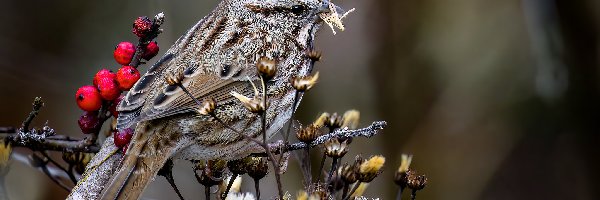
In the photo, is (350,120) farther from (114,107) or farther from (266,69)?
(114,107)

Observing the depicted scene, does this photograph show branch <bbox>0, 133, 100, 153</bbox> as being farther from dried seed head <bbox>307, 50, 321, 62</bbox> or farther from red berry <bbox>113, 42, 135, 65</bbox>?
dried seed head <bbox>307, 50, 321, 62</bbox>

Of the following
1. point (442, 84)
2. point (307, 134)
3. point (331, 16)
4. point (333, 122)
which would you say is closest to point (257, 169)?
point (307, 134)

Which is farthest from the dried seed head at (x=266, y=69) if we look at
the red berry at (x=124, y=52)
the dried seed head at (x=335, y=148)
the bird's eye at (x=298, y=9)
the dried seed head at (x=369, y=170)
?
the bird's eye at (x=298, y=9)

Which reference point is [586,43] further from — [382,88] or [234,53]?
[234,53]

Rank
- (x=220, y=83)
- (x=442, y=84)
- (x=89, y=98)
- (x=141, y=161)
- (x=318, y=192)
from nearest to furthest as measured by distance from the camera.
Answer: (x=318, y=192) → (x=89, y=98) → (x=141, y=161) → (x=220, y=83) → (x=442, y=84)

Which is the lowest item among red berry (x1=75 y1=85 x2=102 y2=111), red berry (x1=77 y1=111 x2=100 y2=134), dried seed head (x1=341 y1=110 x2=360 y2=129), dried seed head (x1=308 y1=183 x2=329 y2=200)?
dried seed head (x1=308 y1=183 x2=329 y2=200)

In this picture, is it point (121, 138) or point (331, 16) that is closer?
point (121, 138)

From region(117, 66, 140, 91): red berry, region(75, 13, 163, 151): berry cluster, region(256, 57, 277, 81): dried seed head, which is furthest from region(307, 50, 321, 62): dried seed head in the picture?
region(117, 66, 140, 91): red berry

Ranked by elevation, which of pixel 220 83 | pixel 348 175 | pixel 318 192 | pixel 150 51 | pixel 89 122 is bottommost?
pixel 318 192
